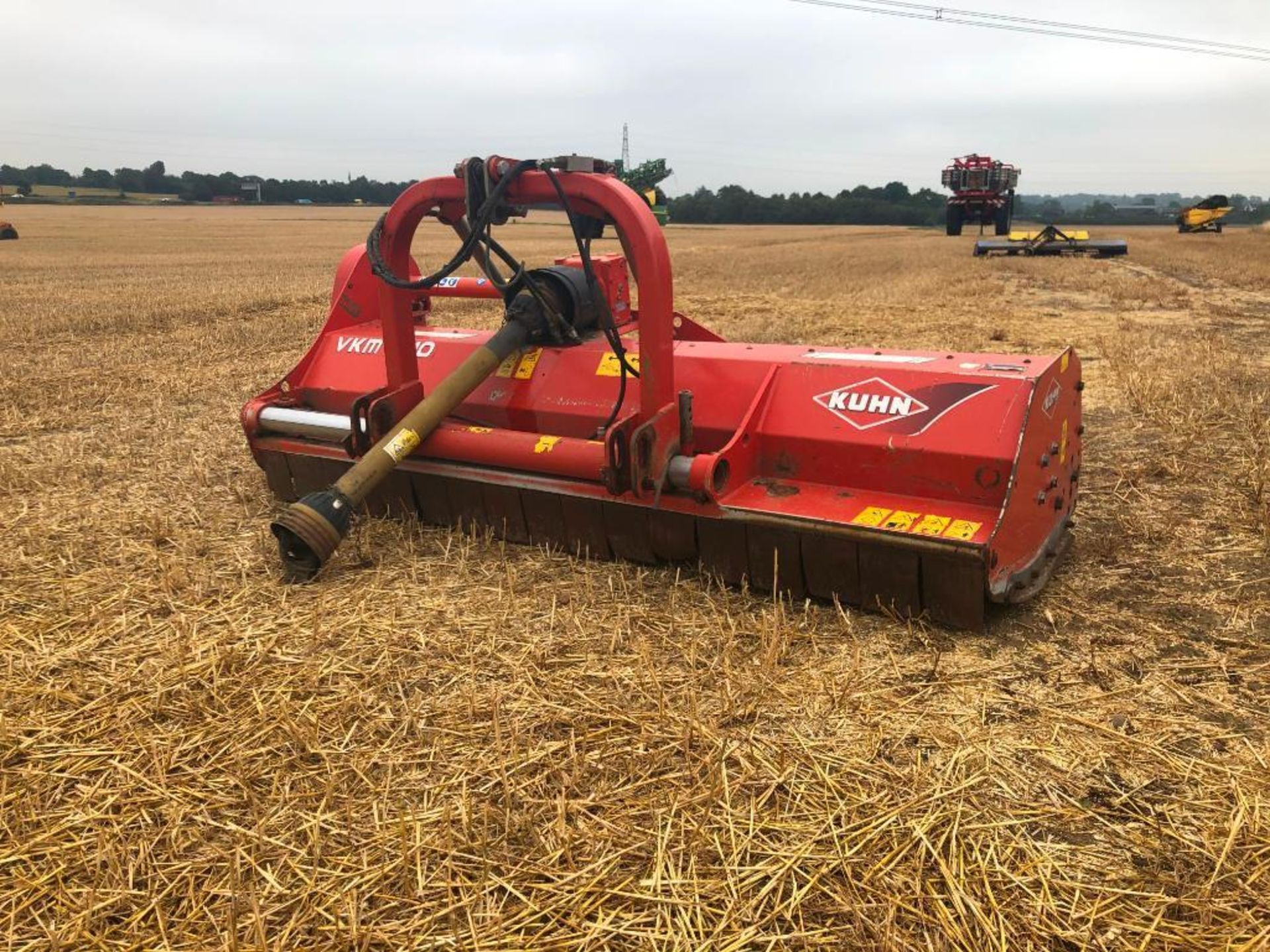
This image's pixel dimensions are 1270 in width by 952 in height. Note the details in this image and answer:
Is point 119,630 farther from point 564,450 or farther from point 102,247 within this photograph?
point 102,247

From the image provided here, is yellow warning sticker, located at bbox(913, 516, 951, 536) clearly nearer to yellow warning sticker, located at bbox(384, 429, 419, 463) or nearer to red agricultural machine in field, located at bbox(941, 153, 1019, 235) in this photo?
yellow warning sticker, located at bbox(384, 429, 419, 463)

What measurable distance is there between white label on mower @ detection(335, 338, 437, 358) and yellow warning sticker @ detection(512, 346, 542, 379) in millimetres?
588

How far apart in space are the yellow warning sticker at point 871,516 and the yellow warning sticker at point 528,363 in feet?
5.79

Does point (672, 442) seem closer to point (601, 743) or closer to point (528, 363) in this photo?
point (528, 363)

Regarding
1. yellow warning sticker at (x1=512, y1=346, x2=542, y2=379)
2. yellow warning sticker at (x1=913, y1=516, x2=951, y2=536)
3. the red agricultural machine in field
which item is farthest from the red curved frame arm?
the red agricultural machine in field

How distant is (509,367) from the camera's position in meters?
4.29

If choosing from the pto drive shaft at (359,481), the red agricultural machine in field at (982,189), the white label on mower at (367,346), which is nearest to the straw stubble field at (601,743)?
the pto drive shaft at (359,481)

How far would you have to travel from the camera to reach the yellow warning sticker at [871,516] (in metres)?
3.11

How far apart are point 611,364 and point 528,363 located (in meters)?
0.46

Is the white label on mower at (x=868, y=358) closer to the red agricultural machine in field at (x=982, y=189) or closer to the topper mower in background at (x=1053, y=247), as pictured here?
the topper mower in background at (x=1053, y=247)

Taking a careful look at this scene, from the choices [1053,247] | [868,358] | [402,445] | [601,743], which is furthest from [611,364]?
[1053,247]

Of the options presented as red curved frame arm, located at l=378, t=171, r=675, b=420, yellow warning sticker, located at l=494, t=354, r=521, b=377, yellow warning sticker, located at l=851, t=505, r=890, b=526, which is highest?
red curved frame arm, located at l=378, t=171, r=675, b=420

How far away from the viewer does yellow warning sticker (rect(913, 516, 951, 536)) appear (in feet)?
9.82

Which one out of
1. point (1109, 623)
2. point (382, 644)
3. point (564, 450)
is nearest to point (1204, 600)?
point (1109, 623)
